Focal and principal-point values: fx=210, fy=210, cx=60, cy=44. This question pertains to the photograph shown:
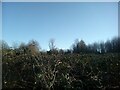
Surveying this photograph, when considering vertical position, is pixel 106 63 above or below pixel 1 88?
above

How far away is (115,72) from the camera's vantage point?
5.71m

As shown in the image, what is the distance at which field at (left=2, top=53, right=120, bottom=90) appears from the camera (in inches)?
225

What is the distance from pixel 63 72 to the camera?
5.88 m

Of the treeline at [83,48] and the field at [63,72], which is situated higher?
the treeline at [83,48]

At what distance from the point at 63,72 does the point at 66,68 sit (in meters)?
0.14

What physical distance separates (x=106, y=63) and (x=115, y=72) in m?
0.34

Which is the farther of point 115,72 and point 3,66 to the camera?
point 3,66

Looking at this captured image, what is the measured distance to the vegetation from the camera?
5711 mm

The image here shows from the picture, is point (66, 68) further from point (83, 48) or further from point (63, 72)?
point (83, 48)

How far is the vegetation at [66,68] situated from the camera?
571 centimetres

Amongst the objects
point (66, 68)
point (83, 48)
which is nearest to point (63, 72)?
point (66, 68)

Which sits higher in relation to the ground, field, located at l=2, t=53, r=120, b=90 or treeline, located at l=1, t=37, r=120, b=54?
treeline, located at l=1, t=37, r=120, b=54

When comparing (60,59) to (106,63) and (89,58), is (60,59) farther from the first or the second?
(106,63)

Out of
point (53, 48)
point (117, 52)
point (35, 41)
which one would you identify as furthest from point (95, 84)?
point (35, 41)
